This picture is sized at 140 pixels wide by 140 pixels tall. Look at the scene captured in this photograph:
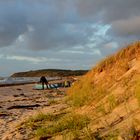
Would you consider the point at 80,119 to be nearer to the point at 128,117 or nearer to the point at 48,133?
the point at 48,133

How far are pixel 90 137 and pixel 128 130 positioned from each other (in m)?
0.96

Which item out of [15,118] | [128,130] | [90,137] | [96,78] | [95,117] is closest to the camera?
[128,130]

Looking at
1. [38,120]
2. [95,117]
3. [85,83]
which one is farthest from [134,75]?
[85,83]

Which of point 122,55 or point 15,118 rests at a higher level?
point 122,55

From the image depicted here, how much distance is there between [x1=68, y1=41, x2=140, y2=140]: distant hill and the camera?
8.87 m

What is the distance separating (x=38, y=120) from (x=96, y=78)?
510cm

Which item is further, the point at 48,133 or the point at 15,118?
the point at 15,118

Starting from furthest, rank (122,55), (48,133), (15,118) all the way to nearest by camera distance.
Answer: (122,55) → (15,118) → (48,133)

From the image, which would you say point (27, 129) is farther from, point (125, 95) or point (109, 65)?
point (109, 65)

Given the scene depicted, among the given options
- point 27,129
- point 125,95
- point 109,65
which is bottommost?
point 27,129

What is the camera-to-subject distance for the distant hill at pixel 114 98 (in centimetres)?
887

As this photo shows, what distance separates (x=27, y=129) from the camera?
11594 millimetres

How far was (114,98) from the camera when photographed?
37.3ft

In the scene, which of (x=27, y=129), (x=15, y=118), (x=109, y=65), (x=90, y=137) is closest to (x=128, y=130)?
(x=90, y=137)
